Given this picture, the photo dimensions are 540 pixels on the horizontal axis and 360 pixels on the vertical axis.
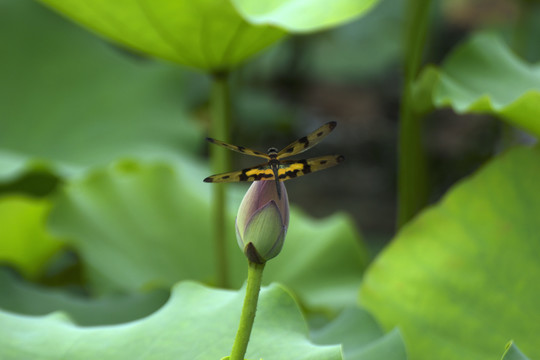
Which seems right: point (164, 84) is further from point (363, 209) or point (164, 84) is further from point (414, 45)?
point (363, 209)

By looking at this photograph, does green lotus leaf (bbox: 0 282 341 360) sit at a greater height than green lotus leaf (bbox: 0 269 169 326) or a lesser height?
lesser

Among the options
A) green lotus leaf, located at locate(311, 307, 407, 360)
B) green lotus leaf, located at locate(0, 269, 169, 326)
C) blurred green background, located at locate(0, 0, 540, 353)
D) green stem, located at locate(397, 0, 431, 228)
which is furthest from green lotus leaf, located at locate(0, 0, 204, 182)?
green lotus leaf, located at locate(311, 307, 407, 360)

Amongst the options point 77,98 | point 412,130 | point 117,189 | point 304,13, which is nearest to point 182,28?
point 304,13

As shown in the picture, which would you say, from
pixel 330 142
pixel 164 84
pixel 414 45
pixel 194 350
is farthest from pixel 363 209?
pixel 194 350

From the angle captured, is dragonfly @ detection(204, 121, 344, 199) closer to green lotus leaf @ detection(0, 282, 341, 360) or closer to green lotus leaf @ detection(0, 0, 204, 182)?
green lotus leaf @ detection(0, 282, 341, 360)

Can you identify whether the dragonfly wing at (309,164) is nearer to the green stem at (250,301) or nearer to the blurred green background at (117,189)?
the green stem at (250,301)

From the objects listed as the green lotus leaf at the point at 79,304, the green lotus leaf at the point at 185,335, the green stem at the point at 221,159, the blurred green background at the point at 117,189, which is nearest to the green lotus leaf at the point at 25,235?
the blurred green background at the point at 117,189
